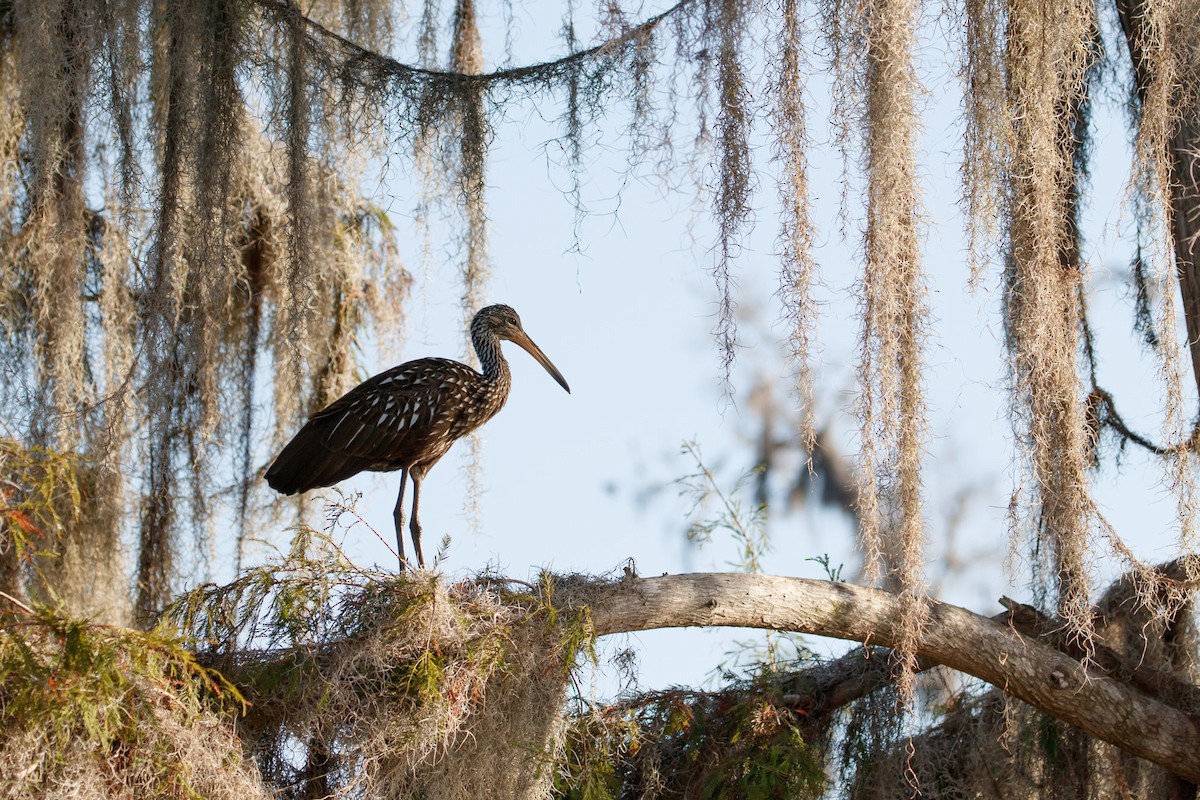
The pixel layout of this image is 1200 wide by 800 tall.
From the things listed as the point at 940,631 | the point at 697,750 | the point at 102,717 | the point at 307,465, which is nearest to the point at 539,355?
the point at 307,465

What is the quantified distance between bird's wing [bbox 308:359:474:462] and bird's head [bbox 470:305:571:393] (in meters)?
0.49

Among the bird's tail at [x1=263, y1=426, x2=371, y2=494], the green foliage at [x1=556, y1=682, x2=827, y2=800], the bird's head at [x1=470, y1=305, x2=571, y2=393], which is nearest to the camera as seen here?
the green foliage at [x1=556, y1=682, x2=827, y2=800]

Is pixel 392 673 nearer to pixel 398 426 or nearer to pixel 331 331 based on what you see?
pixel 398 426

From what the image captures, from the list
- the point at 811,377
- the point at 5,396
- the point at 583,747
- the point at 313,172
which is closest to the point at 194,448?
the point at 5,396

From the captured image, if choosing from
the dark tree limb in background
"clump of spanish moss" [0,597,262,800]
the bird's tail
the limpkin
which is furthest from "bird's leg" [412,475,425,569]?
the dark tree limb in background

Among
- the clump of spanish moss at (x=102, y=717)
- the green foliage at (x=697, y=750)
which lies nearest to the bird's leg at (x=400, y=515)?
the green foliage at (x=697, y=750)

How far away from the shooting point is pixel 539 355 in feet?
22.0

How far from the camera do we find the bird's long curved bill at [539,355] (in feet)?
21.8

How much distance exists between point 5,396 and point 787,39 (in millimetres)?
3209

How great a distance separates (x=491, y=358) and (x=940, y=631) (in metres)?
2.22

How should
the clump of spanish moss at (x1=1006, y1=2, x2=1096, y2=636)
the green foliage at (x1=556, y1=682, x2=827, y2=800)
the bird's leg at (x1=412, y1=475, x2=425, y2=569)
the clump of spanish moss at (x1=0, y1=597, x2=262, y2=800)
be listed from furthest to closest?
1. the bird's leg at (x1=412, y1=475, x2=425, y2=569)
2. the green foliage at (x1=556, y1=682, x2=827, y2=800)
3. the clump of spanish moss at (x1=1006, y1=2, x2=1096, y2=636)
4. the clump of spanish moss at (x1=0, y1=597, x2=262, y2=800)

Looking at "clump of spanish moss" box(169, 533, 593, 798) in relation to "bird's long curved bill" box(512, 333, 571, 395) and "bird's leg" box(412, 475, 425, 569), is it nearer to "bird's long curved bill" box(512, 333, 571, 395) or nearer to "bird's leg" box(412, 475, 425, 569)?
"bird's leg" box(412, 475, 425, 569)

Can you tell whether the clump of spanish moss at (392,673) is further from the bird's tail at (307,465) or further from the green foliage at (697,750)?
the bird's tail at (307,465)

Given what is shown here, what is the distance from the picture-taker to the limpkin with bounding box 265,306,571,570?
5777 millimetres
